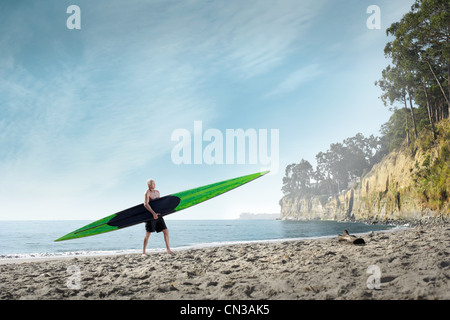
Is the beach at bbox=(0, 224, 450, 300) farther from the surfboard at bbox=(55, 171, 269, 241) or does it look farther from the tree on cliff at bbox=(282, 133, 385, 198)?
the tree on cliff at bbox=(282, 133, 385, 198)

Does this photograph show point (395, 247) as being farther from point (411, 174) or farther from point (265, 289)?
point (411, 174)

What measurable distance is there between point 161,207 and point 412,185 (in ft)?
78.2

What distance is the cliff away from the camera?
18378 mm

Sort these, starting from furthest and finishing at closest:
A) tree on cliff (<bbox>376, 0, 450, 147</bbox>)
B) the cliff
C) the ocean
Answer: the cliff → tree on cliff (<bbox>376, 0, 450, 147</bbox>) → the ocean

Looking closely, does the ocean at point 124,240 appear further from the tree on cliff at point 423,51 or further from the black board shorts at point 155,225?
the tree on cliff at point 423,51

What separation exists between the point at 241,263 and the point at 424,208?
71.6 feet

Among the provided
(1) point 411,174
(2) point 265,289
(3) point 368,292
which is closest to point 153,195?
(2) point 265,289

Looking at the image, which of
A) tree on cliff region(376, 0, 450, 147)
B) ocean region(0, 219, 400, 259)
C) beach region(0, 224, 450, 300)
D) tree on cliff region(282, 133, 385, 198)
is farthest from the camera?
tree on cliff region(282, 133, 385, 198)

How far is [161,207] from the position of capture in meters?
6.55

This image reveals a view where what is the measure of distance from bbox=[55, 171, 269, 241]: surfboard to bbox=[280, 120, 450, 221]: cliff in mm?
17438

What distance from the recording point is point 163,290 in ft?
11.0

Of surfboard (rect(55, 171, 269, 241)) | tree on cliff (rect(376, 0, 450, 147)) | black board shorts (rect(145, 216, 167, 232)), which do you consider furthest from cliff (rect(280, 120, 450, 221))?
black board shorts (rect(145, 216, 167, 232))

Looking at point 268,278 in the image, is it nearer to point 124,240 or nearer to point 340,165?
point 124,240

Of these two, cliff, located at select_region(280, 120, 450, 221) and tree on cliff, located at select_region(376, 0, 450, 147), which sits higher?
tree on cliff, located at select_region(376, 0, 450, 147)
